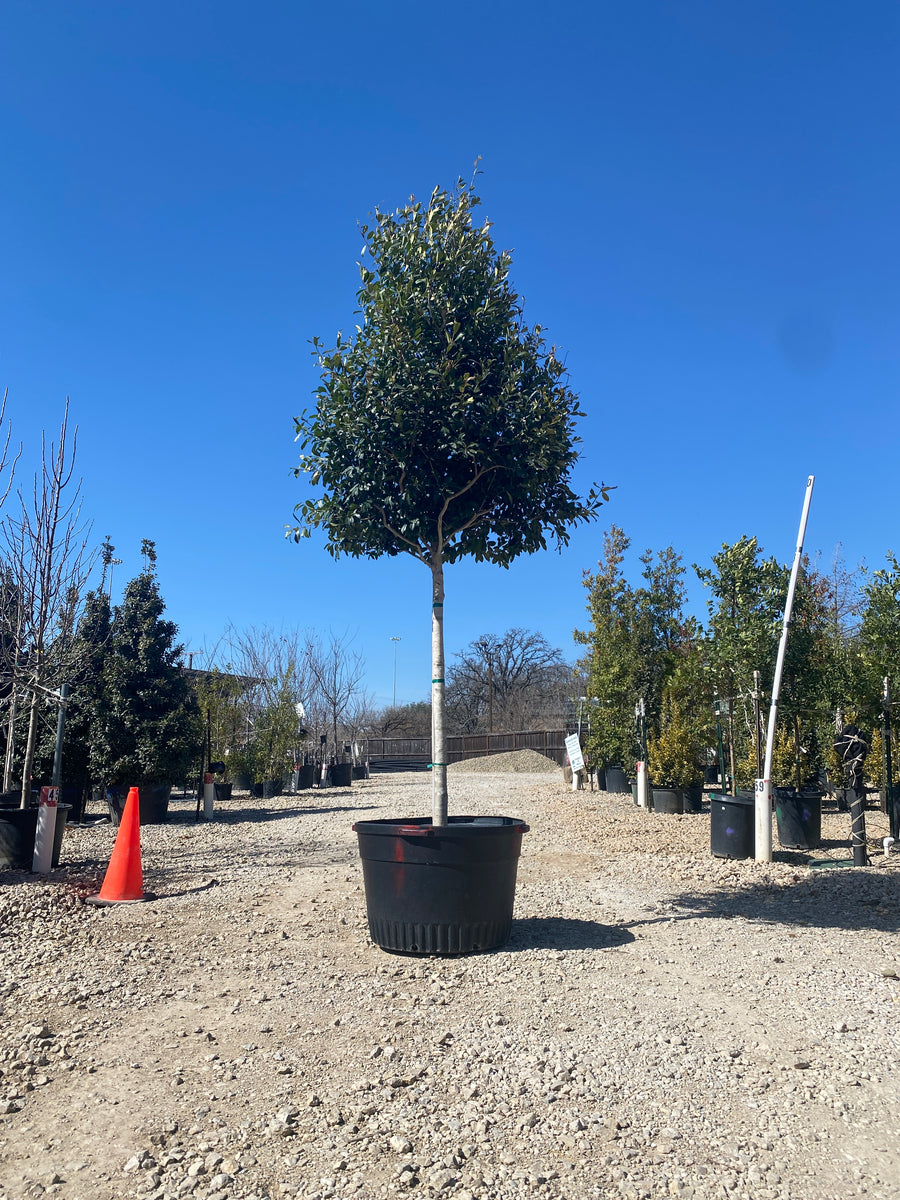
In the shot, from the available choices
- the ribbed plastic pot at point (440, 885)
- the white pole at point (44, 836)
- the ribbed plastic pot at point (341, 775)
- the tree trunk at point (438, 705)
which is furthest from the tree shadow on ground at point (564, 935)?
the ribbed plastic pot at point (341, 775)

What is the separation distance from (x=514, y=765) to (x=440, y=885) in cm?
2923

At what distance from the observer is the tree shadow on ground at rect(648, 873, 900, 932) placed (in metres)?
6.06

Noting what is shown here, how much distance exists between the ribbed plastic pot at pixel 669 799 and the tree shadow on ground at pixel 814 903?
19.3ft

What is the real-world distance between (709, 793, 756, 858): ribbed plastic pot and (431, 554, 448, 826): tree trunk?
4528mm

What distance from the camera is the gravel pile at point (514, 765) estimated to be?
107 ft

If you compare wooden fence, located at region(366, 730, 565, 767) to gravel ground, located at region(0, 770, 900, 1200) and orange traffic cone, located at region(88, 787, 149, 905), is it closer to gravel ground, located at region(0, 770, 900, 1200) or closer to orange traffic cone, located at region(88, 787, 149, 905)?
orange traffic cone, located at region(88, 787, 149, 905)

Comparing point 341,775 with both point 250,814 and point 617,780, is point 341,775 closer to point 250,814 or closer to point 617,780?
point 617,780

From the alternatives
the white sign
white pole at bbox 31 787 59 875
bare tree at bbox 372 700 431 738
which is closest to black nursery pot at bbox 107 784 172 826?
white pole at bbox 31 787 59 875

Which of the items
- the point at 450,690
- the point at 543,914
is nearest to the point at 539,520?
the point at 543,914

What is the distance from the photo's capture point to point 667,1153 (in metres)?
2.72

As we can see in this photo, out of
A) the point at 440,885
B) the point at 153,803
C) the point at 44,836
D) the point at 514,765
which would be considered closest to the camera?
the point at 440,885

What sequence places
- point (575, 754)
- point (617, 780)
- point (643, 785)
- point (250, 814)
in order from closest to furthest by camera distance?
1. point (250, 814)
2. point (643, 785)
3. point (617, 780)
4. point (575, 754)

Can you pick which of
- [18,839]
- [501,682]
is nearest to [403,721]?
[501,682]

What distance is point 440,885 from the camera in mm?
4887
